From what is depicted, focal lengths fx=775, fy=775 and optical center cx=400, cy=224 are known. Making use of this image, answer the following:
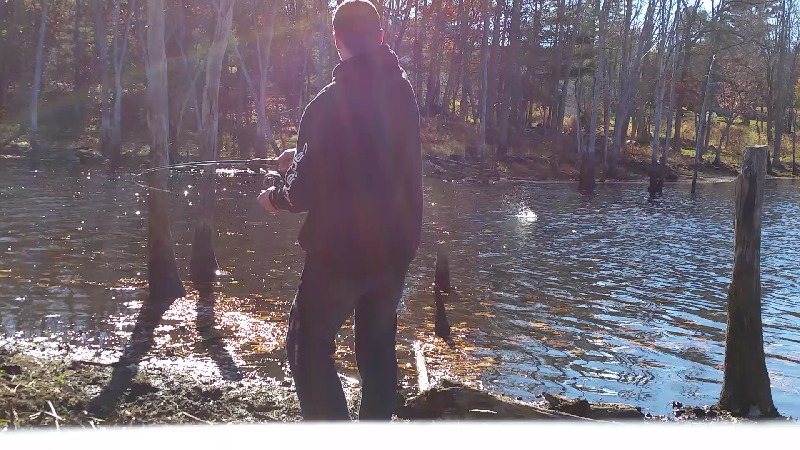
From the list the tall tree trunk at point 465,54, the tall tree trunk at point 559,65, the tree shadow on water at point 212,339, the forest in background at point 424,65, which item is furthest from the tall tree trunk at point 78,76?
the tree shadow on water at point 212,339

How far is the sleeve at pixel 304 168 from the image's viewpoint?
366 cm

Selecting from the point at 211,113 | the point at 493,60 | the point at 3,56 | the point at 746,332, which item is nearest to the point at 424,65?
the point at 493,60

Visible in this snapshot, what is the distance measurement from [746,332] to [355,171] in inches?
171

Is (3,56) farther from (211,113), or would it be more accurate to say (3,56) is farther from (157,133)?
(157,133)

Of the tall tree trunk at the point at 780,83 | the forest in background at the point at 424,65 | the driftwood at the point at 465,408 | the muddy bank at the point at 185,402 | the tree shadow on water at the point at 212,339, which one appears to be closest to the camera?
the muddy bank at the point at 185,402

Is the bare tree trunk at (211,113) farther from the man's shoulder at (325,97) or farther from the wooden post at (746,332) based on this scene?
the man's shoulder at (325,97)

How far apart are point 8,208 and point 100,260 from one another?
7.79 meters

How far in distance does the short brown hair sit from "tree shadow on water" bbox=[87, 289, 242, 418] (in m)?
2.88

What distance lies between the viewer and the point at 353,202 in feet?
12.1

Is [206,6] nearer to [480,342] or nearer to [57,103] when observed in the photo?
[57,103]

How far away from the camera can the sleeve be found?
3656 millimetres

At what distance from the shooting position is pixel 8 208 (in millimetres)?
18734

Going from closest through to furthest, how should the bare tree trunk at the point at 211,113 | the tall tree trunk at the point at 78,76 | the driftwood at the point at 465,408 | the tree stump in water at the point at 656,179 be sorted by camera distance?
the driftwood at the point at 465,408
the bare tree trunk at the point at 211,113
the tree stump in water at the point at 656,179
the tall tree trunk at the point at 78,76

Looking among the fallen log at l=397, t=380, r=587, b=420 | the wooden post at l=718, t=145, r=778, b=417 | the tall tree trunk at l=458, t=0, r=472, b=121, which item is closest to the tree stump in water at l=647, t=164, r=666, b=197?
the tall tree trunk at l=458, t=0, r=472, b=121
